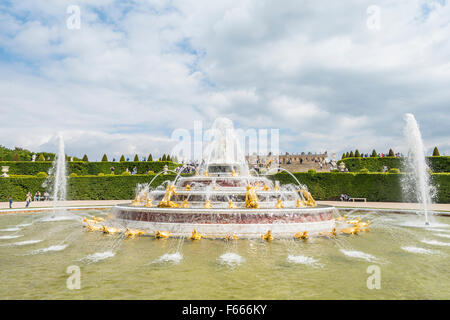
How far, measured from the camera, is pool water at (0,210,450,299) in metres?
6.16

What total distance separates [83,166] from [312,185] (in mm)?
36134

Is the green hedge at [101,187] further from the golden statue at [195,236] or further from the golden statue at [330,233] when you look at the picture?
the golden statue at [330,233]

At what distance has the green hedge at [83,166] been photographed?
4181cm

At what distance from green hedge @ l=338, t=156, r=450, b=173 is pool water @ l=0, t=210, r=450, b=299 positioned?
3582 cm

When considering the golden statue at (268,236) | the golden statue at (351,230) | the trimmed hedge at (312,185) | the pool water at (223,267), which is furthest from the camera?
the trimmed hedge at (312,185)

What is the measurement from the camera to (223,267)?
7.93 metres

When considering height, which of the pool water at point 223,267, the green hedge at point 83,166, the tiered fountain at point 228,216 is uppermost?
the green hedge at point 83,166

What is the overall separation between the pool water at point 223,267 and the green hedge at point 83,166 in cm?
3484

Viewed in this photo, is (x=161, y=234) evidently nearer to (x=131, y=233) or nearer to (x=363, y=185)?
(x=131, y=233)

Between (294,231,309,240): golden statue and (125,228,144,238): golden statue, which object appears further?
(125,228,144,238): golden statue

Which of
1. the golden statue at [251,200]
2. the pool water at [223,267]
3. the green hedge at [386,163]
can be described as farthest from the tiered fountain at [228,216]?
the green hedge at [386,163]

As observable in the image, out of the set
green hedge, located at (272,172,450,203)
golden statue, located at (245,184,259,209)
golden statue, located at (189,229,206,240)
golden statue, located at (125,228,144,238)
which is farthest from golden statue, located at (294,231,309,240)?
green hedge, located at (272,172,450,203)

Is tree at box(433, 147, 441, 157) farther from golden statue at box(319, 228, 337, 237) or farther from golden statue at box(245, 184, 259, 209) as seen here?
golden statue at box(245, 184, 259, 209)
